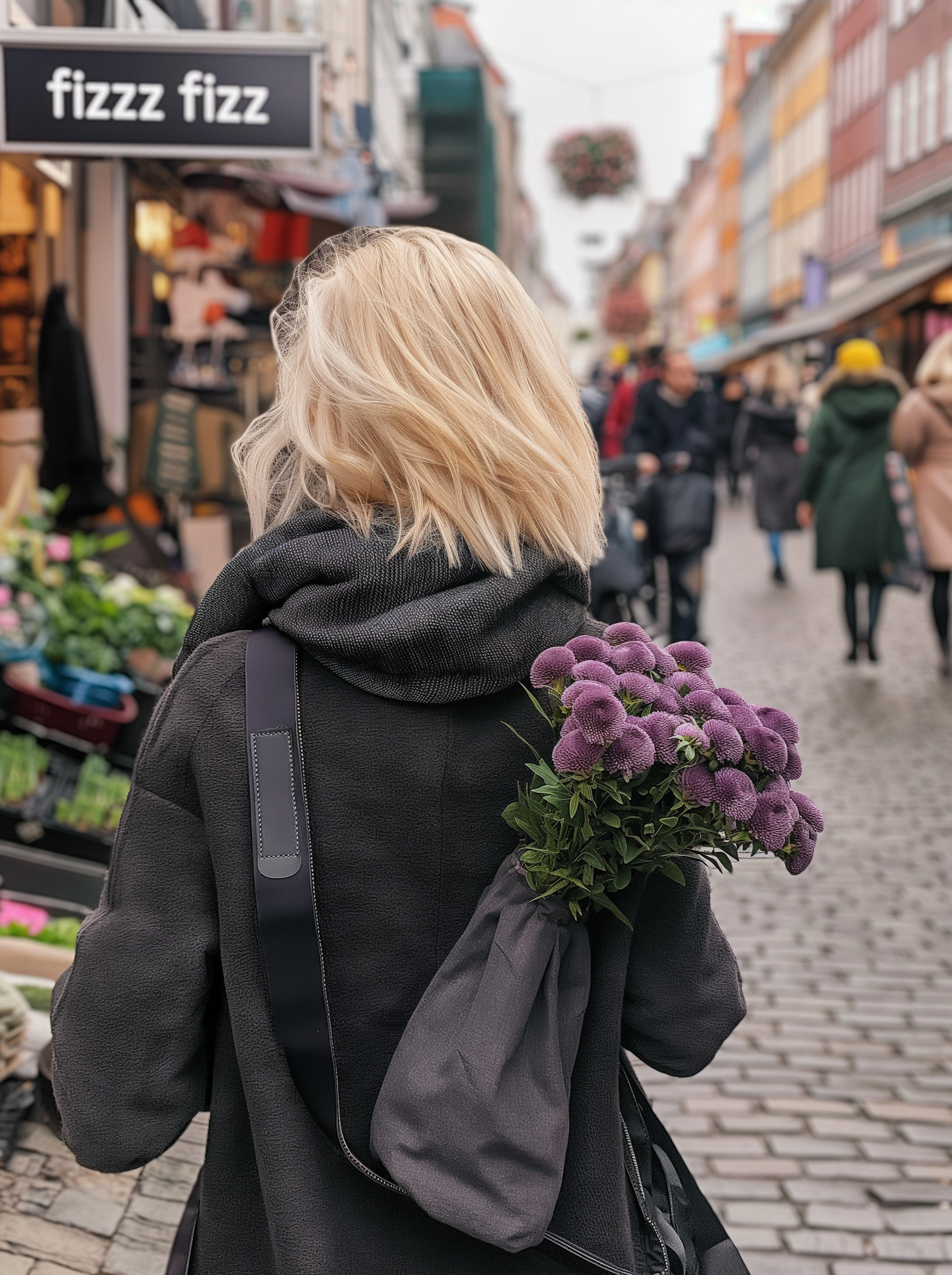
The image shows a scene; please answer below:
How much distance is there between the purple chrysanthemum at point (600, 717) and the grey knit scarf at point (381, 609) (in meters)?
0.14

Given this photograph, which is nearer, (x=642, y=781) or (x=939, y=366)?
(x=642, y=781)

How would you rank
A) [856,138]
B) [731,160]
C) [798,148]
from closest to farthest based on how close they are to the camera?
1. [856,138]
2. [798,148]
3. [731,160]

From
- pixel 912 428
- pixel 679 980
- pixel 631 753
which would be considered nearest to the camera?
pixel 631 753

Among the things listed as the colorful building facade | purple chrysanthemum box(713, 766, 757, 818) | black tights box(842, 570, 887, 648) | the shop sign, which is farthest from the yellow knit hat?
the colorful building facade

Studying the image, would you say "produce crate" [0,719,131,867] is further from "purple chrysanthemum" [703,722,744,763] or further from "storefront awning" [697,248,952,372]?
"storefront awning" [697,248,952,372]

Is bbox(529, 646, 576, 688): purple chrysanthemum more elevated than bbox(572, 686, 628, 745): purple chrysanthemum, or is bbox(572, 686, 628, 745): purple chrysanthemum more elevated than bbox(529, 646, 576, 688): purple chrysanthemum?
bbox(529, 646, 576, 688): purple chrysanthemum

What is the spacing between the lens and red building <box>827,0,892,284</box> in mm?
41562

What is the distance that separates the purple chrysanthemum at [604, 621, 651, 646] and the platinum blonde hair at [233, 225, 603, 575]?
100 millimetres

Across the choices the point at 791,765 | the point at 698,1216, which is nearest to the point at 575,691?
the point at 791,765

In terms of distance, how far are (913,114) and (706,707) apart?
3687 cm

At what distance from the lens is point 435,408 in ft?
5.65

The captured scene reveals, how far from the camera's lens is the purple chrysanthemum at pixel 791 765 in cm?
169

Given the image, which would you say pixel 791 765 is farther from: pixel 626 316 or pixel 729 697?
pixel 626 316

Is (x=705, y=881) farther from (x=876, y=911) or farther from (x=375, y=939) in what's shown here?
(x=876, y=911)
